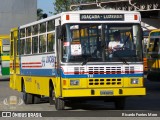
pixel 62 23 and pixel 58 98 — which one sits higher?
pixel 62 23

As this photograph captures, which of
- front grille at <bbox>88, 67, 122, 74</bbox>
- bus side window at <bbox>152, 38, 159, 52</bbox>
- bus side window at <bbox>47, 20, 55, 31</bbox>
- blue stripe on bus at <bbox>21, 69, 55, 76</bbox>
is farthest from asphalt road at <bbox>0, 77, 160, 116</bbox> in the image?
bus side window at <bbox>152, 38, 159, 52</bbox>

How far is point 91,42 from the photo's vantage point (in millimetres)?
15633

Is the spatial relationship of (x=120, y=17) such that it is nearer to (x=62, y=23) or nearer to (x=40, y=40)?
(x=62, y=23)

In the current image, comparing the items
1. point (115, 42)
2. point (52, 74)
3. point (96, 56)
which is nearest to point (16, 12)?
point (52, 74)

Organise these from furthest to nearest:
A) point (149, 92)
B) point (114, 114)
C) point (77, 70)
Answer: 1. point (149, 92)
2. point (77, 70)
3. point (114, 114)

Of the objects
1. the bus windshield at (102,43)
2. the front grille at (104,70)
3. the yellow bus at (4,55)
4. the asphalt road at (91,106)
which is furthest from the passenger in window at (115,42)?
the yellow bus at (4,55)

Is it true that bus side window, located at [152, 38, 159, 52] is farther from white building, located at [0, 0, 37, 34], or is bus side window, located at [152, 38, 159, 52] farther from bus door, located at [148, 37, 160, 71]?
white building, located at [0, 0, 37, 34]

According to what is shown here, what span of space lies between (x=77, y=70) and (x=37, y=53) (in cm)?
343

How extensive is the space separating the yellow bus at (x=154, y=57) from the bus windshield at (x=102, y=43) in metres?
9.76

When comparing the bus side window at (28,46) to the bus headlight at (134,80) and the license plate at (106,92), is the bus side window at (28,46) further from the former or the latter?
the bus headlight at (134,80)

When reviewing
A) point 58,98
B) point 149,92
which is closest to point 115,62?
point 58,98

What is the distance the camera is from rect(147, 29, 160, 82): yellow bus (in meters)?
25.6

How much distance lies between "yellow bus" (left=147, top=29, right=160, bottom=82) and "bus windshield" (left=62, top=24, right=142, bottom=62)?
9764 millimetres

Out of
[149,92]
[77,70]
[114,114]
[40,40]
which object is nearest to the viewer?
[114,114]
